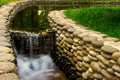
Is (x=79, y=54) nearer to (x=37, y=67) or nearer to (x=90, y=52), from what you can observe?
(x=90, y=52)

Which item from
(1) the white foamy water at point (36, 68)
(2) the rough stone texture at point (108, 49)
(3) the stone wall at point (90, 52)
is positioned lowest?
(1) the white foamy water at point (36, 68)

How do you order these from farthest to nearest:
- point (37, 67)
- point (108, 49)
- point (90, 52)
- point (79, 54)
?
point (37, 67) → point (79, 54) → point (90, 52) → point (108, 49)

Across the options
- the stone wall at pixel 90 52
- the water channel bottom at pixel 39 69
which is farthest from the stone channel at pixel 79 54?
the water channel bottom at pixel 39 69

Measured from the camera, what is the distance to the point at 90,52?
795 cm

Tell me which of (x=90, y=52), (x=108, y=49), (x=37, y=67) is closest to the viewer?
(x=108, y=49)

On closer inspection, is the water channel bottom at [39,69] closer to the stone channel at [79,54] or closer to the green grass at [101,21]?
the stone channel at [79,54]

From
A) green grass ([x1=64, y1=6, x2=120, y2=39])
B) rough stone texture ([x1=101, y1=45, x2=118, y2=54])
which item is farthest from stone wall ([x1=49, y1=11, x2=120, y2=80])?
green grass ([x1=64, y1=6, x2=120, y2=39])

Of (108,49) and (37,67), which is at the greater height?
(108,49)

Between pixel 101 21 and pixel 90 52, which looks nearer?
pixel 90 52

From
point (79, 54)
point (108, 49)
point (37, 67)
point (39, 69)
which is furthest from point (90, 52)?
point (37, 67)

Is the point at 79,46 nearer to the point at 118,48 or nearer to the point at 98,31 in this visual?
the point at 98,31

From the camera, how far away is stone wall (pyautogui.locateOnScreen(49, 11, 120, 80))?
6.86 m

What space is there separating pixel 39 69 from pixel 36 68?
4.9 inches

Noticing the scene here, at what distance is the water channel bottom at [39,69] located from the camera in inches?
384
